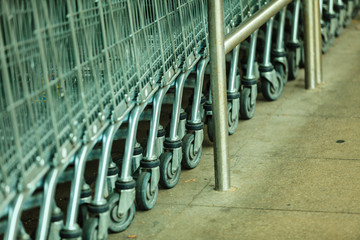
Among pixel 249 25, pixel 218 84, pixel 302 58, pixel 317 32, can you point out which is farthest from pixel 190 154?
pixel 302 58

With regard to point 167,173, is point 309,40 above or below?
above

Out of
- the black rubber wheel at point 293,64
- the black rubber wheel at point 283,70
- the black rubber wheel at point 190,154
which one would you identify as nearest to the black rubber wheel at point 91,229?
the black rubber wheel at point 190,154

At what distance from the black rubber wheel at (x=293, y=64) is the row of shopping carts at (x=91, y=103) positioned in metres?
1.28

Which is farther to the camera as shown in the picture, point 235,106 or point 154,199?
point 235,106

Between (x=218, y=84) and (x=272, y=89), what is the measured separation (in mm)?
1796

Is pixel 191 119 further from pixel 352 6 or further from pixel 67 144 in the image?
pixel 352 6

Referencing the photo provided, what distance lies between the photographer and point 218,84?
12.1 feet

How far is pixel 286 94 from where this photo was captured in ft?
18.4

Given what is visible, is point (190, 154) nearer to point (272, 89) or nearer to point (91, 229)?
point (91, 229)

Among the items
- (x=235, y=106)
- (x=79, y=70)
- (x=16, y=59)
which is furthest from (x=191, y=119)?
(x=16, y=59)

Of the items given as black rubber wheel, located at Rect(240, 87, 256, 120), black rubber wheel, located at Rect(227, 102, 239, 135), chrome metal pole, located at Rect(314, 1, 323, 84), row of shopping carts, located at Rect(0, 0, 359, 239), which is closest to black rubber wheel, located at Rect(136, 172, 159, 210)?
row of shopping carts, located at Rect(0, 0, 359, 239)

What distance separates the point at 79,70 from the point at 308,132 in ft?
6.86

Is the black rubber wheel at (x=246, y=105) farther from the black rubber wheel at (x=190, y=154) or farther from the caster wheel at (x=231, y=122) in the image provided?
the black rubber wheel at (x=190, y=154)

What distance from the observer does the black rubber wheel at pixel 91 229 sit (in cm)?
321
